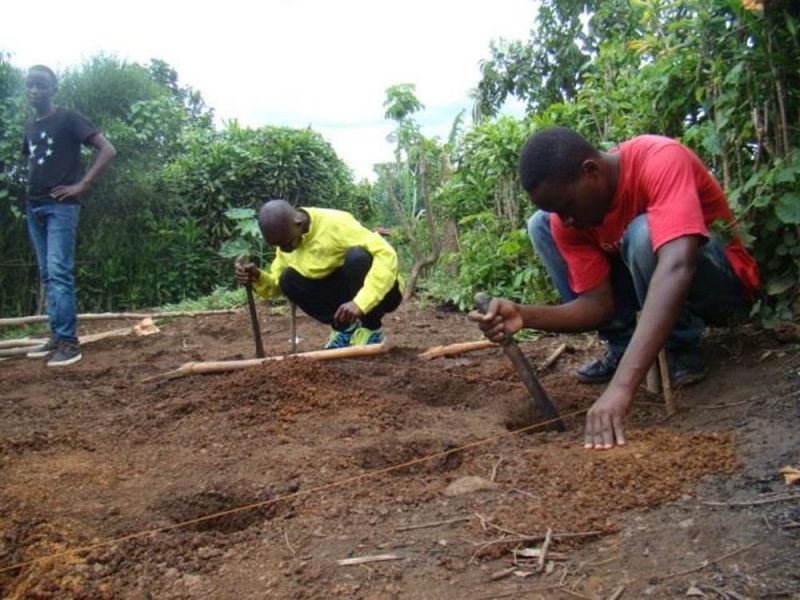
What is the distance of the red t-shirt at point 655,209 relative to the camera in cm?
217

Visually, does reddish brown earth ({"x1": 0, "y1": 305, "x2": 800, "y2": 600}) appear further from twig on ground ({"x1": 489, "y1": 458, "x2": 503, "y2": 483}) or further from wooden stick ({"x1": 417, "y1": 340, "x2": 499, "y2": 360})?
wooden stick ({"x1": 417, "y1": 340, "x2": 499, "y2": 360})

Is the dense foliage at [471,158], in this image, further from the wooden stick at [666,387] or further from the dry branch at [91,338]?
the dry branch at [91,338]

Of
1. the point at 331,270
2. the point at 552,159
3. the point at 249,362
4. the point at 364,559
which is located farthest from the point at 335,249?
the point at 364,559

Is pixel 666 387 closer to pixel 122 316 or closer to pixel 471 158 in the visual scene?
pixel 471 158

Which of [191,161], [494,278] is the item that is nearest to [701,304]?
[494,278]

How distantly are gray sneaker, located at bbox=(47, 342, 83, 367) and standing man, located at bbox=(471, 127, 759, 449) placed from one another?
10.4ft

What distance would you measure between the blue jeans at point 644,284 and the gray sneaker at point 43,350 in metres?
3.50

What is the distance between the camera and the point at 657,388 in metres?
2.85

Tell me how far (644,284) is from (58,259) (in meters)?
3.62

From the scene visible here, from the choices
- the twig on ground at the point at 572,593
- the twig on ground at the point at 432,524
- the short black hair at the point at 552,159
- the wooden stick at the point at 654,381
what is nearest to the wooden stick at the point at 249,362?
the wooden stick at the point at 654,381

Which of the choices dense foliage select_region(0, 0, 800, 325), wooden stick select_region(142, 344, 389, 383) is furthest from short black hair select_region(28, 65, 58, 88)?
dense foliage select_region(0, 0, 800, 325)

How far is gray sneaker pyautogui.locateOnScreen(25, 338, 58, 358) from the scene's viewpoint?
493 cm

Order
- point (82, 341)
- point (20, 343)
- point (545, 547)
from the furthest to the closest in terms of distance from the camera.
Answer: point (82, 341) → point (20, 343) → point (545, 547)

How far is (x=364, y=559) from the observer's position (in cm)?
168
